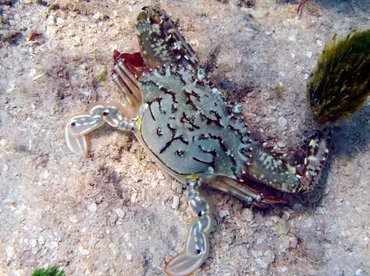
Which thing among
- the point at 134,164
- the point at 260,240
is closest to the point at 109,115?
the point at 134,164

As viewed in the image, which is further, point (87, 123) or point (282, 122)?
point (282, 122)

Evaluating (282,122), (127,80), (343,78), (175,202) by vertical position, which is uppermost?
(343,78)

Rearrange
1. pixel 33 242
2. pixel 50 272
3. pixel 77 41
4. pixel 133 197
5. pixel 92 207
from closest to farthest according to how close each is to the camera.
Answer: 1. pixel 50 272
2. pixel 33 242
3. pixel 92 207
4. pixel 133 197
5. pixel 77 41

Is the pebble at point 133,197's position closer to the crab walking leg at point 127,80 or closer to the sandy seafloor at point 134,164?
the sandy seafloor at point 134,164

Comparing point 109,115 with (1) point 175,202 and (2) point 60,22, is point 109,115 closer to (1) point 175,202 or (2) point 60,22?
(1) point 175,202

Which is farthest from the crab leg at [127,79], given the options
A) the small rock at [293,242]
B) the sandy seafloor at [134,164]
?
the small rock at [293,242]

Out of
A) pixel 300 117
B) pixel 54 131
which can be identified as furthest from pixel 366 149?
pixel 54 131

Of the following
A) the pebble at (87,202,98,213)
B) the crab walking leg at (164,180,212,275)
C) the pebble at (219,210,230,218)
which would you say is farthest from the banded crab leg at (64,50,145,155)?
the pebble at (219,210,230,218)
